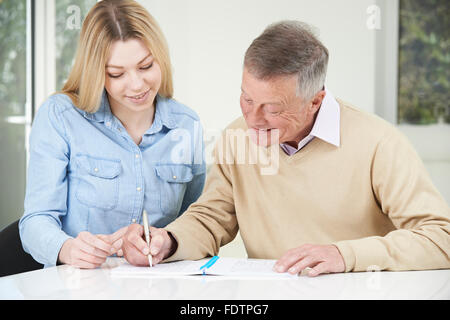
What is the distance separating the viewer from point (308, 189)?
149 centimetres

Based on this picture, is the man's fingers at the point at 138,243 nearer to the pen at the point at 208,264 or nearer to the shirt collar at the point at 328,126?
the pen at the point at 208,264

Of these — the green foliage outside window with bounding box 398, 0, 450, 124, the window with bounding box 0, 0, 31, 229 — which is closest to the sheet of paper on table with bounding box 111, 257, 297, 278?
the green foliage outside window with bounding box 398, 0, 450, 124

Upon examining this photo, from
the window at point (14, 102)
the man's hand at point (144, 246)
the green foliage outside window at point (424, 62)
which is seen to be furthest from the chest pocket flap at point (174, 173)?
the window at point (14, 102)

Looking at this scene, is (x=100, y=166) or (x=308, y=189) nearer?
(x=308, y=189)

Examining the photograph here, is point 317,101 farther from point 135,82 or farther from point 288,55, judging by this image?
point 135,82

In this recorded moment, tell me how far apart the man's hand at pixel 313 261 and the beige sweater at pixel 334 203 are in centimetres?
4

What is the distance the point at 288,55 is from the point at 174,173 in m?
0.57

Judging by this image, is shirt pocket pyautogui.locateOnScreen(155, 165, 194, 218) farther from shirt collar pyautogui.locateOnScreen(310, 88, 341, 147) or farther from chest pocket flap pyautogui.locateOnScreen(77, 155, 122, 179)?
shirt collar pyautogui.locateOnScreen(310, 88, 341, 147)

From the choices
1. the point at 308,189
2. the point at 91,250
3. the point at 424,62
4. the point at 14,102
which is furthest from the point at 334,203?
the point at 14,102

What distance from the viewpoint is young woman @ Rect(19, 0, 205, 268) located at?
1604 mm

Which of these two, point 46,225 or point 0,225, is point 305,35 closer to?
point 46,225

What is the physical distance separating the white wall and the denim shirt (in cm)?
43
